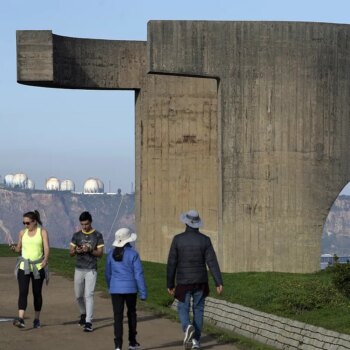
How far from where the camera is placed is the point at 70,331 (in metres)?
15.9

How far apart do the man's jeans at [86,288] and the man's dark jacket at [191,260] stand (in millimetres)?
2278

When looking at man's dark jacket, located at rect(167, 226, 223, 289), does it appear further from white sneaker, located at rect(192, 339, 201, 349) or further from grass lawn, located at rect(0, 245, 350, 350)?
grass lawn, located at rect(0, 245, 350, 350)

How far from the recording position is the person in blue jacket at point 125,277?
14.0 metres

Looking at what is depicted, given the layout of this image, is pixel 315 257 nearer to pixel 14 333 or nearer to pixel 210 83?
pixel 210 83

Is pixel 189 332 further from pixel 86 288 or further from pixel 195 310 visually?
pixel 86 288

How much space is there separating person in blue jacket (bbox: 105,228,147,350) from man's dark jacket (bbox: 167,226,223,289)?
1.56ft

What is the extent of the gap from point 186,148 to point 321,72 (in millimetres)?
5276

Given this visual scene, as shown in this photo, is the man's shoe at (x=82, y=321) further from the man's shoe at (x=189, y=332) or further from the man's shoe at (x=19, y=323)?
the man's shoe at (x=189, y=332)

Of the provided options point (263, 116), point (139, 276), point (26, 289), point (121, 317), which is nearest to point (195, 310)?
point (139, 276)

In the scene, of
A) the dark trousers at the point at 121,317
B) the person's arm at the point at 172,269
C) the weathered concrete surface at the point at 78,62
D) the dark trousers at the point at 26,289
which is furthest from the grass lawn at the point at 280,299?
the weathered concrete surface at the point at 78,62

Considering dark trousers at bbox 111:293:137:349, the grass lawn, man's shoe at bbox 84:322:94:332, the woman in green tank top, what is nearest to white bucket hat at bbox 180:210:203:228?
dark trousers at bbox 111:293:137:349

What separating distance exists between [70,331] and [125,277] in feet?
7.27

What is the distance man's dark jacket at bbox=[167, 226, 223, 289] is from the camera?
13.8m

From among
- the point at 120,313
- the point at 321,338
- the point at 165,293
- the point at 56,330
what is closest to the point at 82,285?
the point at 56,330
